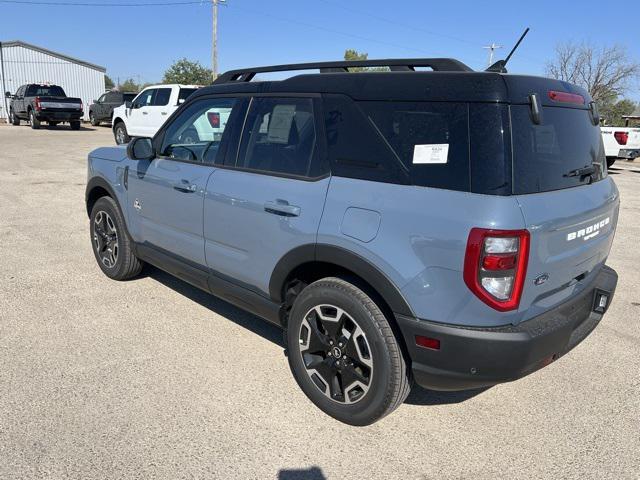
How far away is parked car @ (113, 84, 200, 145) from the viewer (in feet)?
51.4

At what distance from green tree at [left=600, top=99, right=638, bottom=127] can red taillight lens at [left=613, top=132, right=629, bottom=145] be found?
21.0m

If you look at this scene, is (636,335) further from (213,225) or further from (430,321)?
(213,225)

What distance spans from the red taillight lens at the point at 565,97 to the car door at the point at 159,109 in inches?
572

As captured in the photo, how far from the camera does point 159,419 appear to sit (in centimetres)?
278

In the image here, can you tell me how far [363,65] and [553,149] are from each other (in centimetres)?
106

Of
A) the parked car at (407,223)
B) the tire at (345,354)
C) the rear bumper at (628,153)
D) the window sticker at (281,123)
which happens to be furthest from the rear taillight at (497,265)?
the rear bumper at (628,153)

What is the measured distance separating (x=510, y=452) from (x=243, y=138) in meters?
2.40

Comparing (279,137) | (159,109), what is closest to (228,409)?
(279,137)

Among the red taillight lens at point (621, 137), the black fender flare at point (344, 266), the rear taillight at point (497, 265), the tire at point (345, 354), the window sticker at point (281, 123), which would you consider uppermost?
the red taillight lens at point (621, 137)

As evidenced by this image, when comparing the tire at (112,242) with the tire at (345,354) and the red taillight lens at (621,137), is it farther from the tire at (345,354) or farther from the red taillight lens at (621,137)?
the red taillight lens at (621,137)

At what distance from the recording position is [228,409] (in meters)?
2.90

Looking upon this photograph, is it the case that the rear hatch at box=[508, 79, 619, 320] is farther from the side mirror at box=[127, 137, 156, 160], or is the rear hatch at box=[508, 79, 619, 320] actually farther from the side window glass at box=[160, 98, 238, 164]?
the side mirror at box=[127, 137, 156, 160]

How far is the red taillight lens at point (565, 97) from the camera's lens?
2523 millimetres

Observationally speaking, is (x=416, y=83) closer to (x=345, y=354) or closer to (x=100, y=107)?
(x=345, y=354)
